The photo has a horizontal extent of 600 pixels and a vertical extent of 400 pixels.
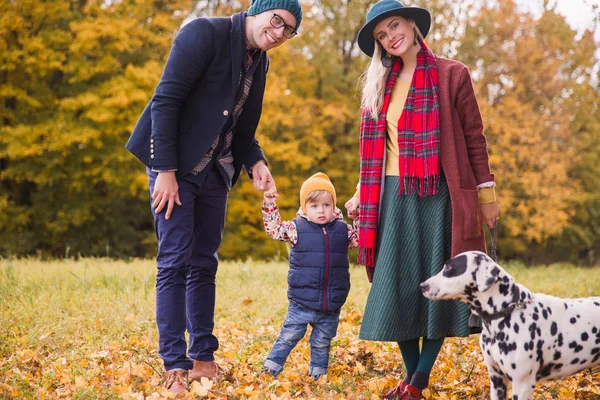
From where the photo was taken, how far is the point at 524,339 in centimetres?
316

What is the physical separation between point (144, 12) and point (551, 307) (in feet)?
51.3

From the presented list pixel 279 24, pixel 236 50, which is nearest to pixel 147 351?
pixel 236 50

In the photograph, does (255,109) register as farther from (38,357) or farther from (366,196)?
(38,357)

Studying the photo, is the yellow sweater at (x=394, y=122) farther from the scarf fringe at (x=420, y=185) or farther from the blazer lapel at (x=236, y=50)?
the blazer lapel at (x=236, y=50)

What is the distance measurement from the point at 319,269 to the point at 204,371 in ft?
3.17

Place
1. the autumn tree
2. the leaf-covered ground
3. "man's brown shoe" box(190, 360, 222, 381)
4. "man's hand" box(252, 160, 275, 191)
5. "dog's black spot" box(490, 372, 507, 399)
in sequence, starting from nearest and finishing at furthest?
"dog's black spot" box(490, 372, 507, 399) → the leaf-covered ground → "man's brown shoe" box(190, 360, 222, 381) → "man's hand" box(252, 160, 275, 191) → the autumn tree

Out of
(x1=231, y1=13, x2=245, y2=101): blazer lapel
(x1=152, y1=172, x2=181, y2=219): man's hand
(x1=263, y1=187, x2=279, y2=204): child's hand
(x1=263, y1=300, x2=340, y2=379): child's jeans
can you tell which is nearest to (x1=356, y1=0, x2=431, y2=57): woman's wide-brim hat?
(x1=231, y1=13, x2=245, y2=101): blazer lapel

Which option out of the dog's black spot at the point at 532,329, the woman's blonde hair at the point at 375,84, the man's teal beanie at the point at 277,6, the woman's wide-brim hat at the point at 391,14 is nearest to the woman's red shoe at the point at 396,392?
the dog's black spot at the point at 532,329

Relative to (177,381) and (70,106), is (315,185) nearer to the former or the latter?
(177,381)

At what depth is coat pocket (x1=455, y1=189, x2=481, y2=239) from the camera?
374 centimetres

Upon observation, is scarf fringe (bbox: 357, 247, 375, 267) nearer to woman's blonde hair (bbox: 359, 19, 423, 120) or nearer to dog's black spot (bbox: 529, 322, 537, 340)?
woman's blonde hair (bbox: 359, 19, 423, 120)

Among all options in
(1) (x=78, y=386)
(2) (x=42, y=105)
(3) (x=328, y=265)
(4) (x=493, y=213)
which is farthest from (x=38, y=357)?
(2) (x=42, y=105)

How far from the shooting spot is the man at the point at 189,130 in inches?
146

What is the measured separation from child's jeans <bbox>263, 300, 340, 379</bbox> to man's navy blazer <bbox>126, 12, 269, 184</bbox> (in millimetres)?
1254
